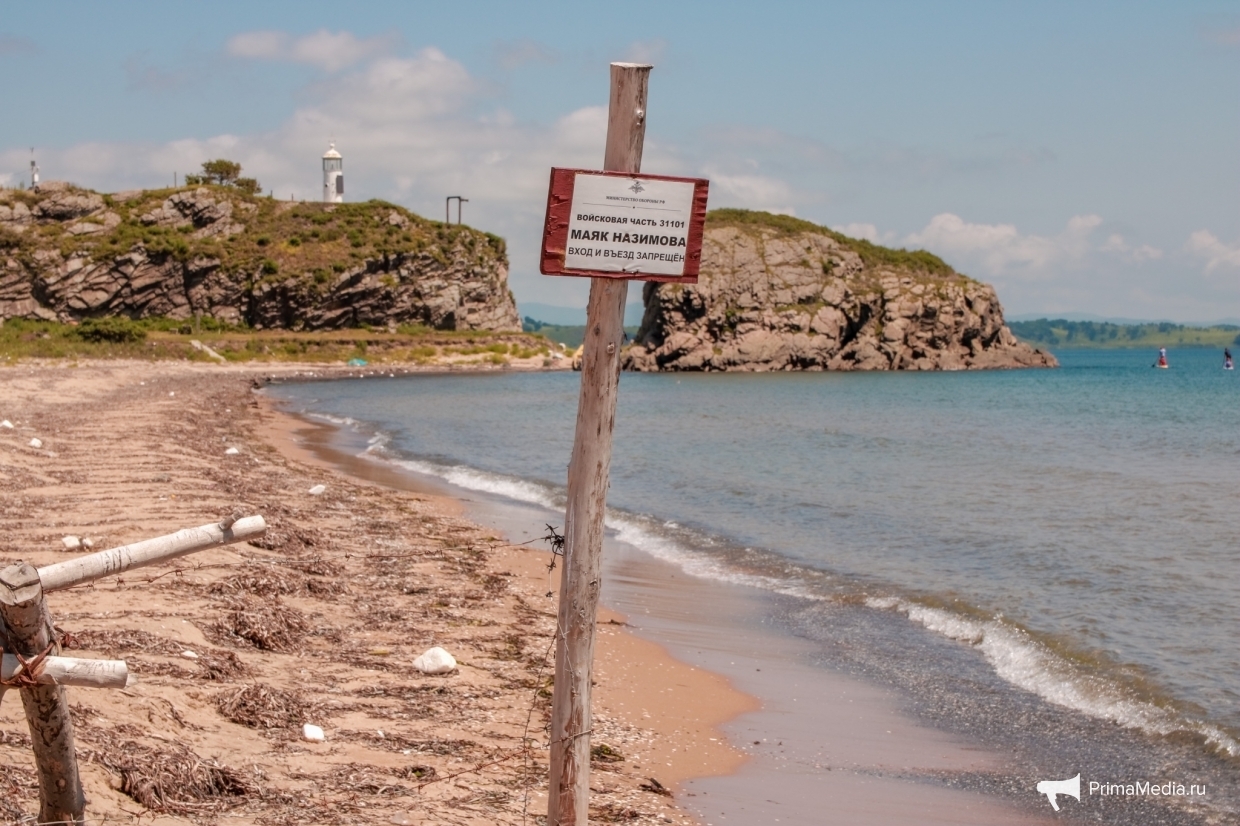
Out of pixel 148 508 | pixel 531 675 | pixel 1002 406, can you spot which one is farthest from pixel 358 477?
pixel 1002 406

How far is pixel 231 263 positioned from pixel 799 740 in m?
93.5

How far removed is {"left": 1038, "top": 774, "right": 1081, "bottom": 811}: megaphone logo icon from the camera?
282 inches

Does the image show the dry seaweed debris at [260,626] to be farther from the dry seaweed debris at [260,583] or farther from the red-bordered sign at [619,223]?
the red-bordered sign at [619,223]

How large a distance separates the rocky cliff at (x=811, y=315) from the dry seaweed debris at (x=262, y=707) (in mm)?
83495

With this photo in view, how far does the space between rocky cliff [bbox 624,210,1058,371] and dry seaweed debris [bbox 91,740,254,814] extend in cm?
8480

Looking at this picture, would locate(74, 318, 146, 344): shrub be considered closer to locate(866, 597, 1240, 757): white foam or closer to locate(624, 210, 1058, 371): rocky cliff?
locate(624, 210, 1058, 371): rocky cliff

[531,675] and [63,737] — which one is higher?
[63,737]

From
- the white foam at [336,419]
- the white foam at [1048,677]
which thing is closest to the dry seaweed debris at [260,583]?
the white foam at [1048,677]

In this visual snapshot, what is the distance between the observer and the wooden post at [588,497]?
16.0ft

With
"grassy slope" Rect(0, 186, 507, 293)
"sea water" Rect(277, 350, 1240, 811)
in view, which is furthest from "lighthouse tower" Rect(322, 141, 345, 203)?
"sea water" Rect(277, 350, 1240, 811)

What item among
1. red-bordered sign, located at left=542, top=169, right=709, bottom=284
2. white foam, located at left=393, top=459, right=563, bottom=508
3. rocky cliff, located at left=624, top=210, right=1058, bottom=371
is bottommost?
white foam, located at left=393, top=459, right=563, bottom=508

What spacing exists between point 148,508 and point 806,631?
7945 mm

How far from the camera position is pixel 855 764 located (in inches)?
299

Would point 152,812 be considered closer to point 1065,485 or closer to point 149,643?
point 149,643
